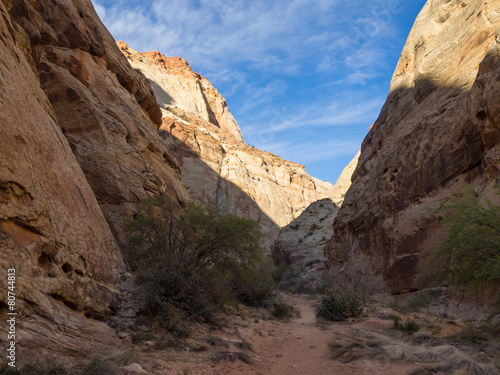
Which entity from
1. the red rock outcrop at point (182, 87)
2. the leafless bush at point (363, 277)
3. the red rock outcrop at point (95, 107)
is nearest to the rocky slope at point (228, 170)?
the red rock outcrop at point (182, 87)

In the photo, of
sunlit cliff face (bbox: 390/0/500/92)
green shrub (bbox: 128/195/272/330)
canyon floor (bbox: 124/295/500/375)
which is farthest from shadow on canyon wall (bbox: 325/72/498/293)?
green shrub (bbox: 128/195/272/330)

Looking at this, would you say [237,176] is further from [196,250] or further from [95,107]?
[196,250]

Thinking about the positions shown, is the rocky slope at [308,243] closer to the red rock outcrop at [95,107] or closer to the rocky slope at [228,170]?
the rocky slope at [228,170]

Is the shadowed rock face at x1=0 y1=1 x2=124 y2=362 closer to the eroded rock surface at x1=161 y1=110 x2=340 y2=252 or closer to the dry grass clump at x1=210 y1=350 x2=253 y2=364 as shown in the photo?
the dry grass clump at x1=210 y1=350 x2=253 y2=364

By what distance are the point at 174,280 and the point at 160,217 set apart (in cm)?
393

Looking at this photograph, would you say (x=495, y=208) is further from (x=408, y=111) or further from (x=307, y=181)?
(x=307, y=181)

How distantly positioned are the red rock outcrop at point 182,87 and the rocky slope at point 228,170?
33cm

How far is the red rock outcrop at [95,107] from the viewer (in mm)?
14383

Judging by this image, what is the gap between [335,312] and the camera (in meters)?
14.8

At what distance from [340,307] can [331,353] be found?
655 cm

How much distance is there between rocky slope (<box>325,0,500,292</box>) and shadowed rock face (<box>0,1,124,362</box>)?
14.7m

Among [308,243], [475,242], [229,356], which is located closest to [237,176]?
[308,243]

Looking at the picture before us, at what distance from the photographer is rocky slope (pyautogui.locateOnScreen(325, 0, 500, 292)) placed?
14.4 metres

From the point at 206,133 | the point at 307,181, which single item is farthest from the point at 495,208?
the point at 307,181
